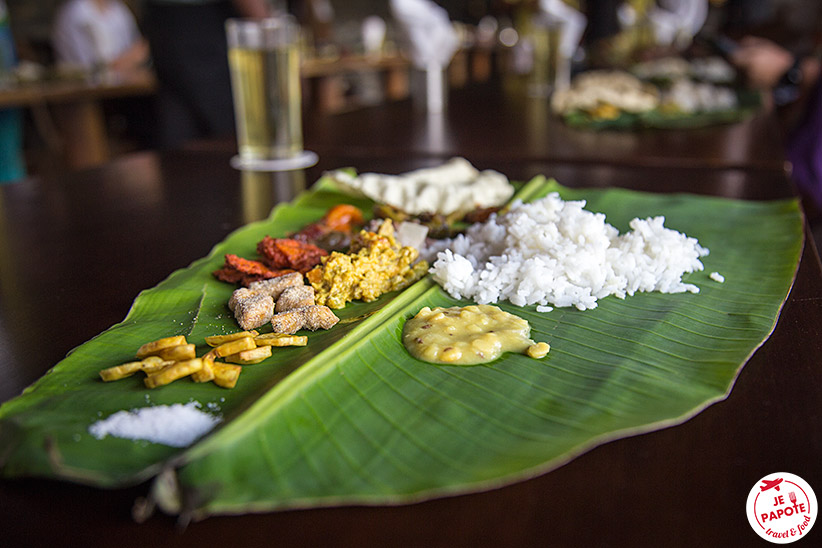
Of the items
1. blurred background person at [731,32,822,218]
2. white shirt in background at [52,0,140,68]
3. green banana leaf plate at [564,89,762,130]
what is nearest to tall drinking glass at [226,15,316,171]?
green banana leaf plate at [564,89,762,130]

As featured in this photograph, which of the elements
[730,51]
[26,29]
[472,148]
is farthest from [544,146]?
[26,29]

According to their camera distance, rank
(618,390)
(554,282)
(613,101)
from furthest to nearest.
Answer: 1. (613,101)
2. (554,282)
3. (618,390)

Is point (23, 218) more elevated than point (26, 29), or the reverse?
point (26, 29)

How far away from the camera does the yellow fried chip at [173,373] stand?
2.38 feet

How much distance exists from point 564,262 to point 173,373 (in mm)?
581

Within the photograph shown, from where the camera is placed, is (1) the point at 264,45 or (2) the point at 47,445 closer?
(2) the point at 47,445

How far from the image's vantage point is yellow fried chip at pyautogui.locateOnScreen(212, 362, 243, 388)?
28.7 inches

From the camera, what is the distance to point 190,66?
3924 millimetres

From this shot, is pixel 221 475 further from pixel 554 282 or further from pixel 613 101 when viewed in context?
pixel 613 101

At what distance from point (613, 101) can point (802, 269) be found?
190 centimetres

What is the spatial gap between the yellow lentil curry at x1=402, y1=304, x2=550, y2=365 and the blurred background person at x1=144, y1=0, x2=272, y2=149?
3.02 m

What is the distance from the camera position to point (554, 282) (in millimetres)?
975

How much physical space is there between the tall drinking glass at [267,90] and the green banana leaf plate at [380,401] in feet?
3.75

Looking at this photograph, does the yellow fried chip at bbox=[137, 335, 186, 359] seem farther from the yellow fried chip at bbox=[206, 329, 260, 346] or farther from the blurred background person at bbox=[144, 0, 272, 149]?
the blurred background person at bbox=[144, 0, 272, 149]
